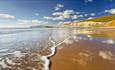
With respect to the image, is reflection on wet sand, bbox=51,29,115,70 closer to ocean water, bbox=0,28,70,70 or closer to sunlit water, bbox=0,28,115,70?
sunlit water, bbox=0,28,115,70

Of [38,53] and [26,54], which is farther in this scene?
[38,53]

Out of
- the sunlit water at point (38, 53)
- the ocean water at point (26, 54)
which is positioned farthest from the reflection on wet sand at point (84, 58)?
the ocean water at point (26, 54)

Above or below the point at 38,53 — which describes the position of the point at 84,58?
below

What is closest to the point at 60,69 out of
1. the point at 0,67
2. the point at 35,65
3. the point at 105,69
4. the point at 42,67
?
the point at 42,67

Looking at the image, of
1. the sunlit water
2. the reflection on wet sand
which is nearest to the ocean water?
the sunlit water

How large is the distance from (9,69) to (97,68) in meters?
4.44

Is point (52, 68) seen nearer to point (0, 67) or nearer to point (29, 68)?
point (29, 68)

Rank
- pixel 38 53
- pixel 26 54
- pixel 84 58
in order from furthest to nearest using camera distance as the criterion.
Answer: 1. pixel 38 53
2. pixel 26 54
3. pixel 84 58

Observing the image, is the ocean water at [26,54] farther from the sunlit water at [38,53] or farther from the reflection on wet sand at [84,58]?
the reflection on wet sand at [84,58]

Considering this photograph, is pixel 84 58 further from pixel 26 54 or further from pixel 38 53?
pixel 26 54

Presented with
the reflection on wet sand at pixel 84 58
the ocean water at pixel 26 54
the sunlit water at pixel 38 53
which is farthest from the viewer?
the sunlit water at pixel 38 53

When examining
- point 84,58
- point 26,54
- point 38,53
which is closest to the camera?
point 84,58

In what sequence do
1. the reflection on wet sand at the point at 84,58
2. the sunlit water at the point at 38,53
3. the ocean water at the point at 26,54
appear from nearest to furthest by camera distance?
the reflection on wet sand at the point at 84,58 → the ocean water at the point at 26,54 → the sunlit water at the point at 38,53

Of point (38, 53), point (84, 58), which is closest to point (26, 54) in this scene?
point (38, 53)
